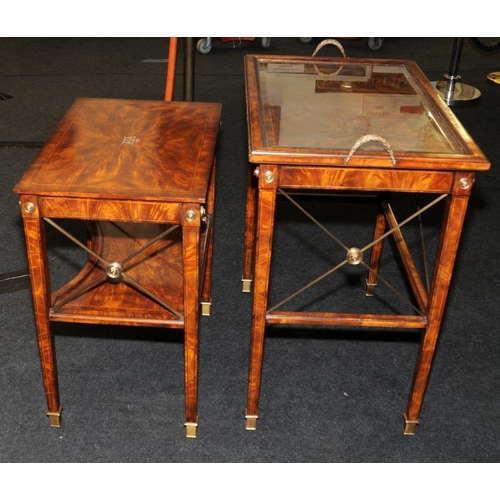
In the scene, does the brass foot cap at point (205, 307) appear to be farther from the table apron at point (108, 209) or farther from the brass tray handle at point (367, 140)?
the brass tray handle at point (367, 140)

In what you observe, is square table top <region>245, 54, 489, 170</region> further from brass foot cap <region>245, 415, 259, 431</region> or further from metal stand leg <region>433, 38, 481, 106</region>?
metal stand leg <region>433, 38, 481, 106</region>

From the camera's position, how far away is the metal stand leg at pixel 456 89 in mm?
4223

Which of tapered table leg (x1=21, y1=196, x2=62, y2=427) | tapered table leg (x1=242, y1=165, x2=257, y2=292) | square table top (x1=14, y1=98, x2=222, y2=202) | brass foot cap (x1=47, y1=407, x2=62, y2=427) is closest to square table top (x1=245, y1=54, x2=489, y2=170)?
square table top (x1=14, y1=98, x2=222, y2=202)

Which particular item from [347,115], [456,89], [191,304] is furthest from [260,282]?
[456,89]

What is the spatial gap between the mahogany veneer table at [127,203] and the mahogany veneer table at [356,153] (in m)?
0.15

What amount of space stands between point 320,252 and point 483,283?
59 cm

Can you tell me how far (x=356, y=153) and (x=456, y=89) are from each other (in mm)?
3019

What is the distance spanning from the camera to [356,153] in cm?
164

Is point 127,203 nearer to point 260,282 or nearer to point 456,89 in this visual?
point 260,282

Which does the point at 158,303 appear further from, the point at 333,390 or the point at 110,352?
the point at 333,390

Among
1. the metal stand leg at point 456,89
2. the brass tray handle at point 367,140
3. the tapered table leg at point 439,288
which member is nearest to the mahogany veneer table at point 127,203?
the brass tray handle at point 367,140

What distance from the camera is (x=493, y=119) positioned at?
4078 mm

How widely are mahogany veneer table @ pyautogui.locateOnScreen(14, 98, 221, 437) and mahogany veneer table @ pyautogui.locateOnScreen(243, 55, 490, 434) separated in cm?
15

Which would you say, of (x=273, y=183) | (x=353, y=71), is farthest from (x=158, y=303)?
(x=353, y=71)
